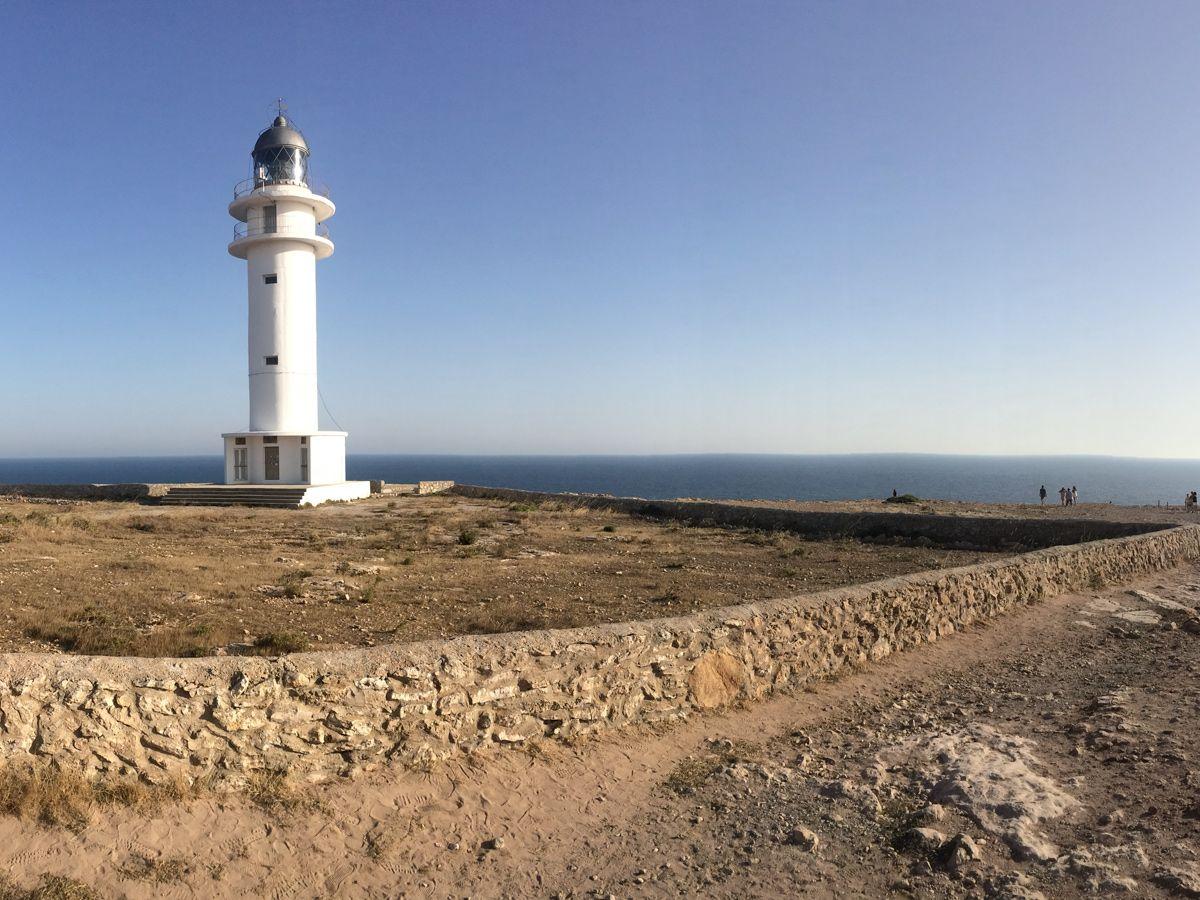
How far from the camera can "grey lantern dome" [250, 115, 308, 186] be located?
29.1m

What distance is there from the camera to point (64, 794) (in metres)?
4.45

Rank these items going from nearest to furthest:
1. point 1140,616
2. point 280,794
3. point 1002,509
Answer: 1. point 280,794
2. point 1140,616
3. point 1002,509

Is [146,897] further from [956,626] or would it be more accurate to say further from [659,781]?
[956,626]

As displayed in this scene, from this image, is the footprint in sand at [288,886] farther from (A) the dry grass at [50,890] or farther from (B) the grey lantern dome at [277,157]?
(B) the grey lantern dome at [277,157]

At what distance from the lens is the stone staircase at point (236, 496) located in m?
25.8

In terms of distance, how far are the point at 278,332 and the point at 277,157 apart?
699 centimetres

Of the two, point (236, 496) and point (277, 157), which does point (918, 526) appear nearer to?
point (236, 496)

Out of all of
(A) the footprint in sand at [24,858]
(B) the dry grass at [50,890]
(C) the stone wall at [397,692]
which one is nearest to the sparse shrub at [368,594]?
(C) the stone wall at [397,692]

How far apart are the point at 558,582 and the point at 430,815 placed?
275 inches

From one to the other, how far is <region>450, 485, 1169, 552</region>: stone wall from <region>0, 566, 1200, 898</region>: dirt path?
10991 millimetres

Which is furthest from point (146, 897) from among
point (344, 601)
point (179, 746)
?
point (344, 601)

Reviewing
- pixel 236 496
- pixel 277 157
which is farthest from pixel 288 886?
pixel 277 157

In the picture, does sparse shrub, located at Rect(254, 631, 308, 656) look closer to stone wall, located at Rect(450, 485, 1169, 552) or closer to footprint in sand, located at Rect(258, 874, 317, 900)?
footprint in sand, located at Rect(258, 874, 317, 900)

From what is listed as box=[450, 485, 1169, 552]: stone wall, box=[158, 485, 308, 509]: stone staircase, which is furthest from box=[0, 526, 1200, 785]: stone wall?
box=[158, 485, 308, 509]: stone staircase
